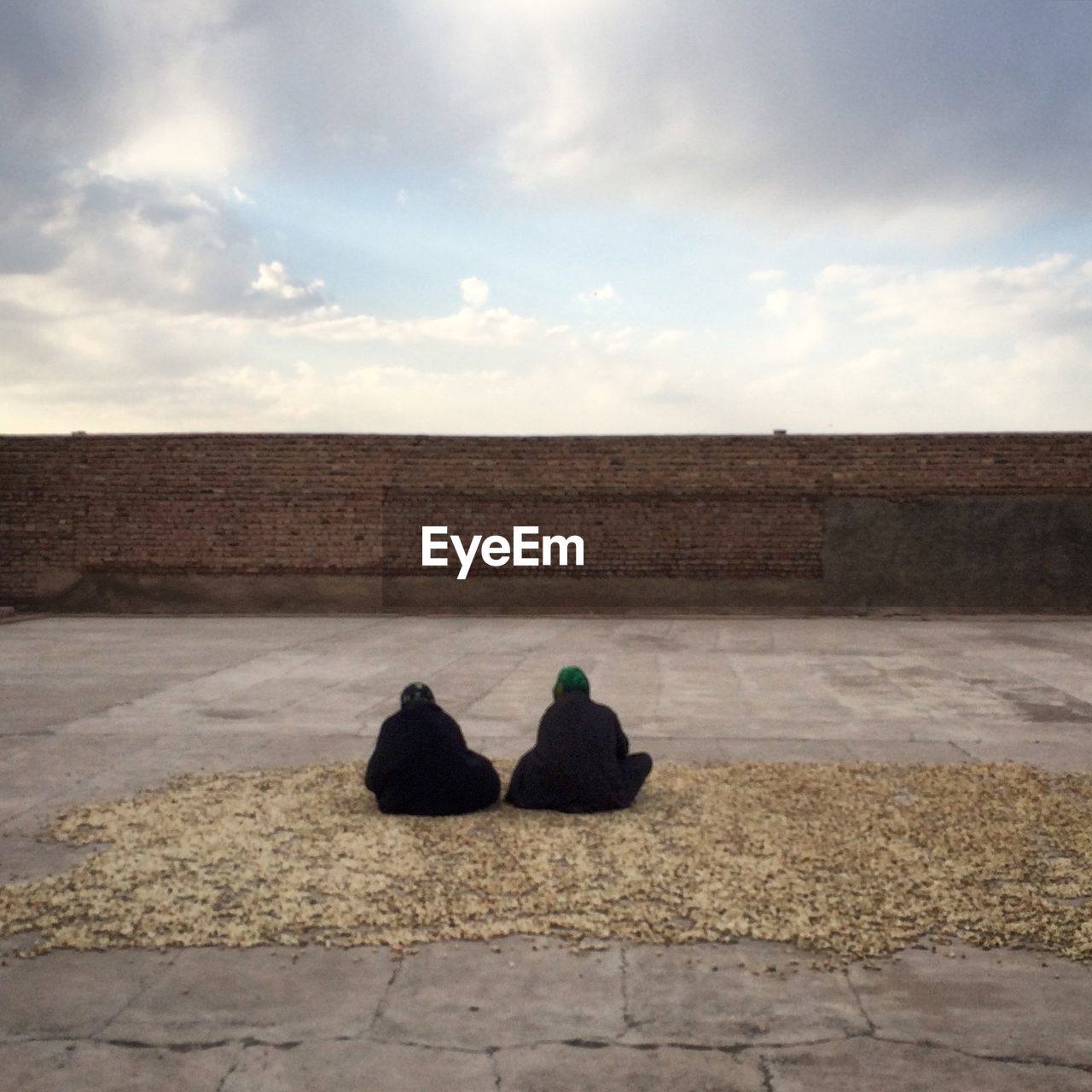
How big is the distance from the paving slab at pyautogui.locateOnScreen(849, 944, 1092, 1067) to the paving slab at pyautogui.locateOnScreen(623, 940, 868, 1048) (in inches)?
5.6

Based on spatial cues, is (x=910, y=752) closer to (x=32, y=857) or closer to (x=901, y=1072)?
(x=901, y=1072)

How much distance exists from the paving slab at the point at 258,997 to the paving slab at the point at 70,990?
0.07 meters

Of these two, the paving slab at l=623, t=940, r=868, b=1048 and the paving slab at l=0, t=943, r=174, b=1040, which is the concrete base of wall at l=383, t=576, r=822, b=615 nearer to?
the paving slab at l=623, t=940, r=868, b=1048

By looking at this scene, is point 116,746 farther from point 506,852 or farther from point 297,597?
point 297,597

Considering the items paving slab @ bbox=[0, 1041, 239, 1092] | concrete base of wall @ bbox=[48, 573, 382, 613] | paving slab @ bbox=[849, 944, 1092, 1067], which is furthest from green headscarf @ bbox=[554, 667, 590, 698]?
concrete base of wall @ bbox=[48, 573, 382, 613]

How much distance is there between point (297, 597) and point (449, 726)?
15.4 metres

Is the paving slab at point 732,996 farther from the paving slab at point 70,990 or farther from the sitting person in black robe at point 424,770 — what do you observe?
the sitting person in black robe at point 424,770

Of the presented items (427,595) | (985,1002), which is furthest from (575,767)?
(427,595)

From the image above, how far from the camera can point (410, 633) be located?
18.0m

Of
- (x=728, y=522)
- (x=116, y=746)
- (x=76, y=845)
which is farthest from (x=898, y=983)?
(x=728, y=522)

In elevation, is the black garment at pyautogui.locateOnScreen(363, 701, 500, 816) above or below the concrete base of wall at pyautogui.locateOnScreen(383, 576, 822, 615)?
above

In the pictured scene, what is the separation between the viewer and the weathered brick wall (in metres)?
21.2

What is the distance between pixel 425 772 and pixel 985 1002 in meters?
3.36

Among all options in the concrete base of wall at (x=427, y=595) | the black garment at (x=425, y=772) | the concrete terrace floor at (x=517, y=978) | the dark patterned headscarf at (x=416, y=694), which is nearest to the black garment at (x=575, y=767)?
the black garment at (x=425, y=772)
